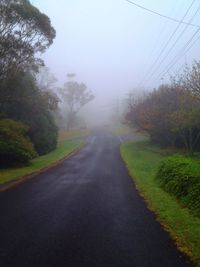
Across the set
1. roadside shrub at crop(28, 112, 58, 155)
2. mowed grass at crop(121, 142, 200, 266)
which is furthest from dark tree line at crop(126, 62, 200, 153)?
mowed grass at crop(121, 142, 200, 266)

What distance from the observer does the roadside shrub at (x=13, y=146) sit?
2448 cm

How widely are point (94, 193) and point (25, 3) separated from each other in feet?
60.1

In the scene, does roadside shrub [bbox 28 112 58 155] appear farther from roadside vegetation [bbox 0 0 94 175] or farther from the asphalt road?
the asphalt road

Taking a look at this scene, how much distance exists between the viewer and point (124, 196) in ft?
43.8

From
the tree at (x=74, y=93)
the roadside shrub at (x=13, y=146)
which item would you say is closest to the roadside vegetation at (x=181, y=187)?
the roadside shrub at (x=13, y=146)

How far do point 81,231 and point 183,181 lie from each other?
5.65 meters

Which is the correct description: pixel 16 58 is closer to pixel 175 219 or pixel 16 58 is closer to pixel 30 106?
pixel 30 106

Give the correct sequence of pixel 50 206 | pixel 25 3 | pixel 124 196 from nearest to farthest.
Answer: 1. pixel 50 206
2. pixel 124 196
3. pixel 25 3

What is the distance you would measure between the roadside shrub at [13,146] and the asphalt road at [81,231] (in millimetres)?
10010

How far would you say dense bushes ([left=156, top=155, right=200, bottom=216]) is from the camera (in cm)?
1125

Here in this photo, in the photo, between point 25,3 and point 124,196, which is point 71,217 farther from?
point 25,3

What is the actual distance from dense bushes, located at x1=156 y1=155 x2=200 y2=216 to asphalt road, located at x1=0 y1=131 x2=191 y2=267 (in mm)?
1501

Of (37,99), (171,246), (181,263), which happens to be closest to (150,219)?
(171,246)

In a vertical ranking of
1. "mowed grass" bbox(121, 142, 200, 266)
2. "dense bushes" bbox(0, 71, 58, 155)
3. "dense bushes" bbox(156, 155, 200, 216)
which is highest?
"dense bushes" bbox(0, 71, 58, 155)
